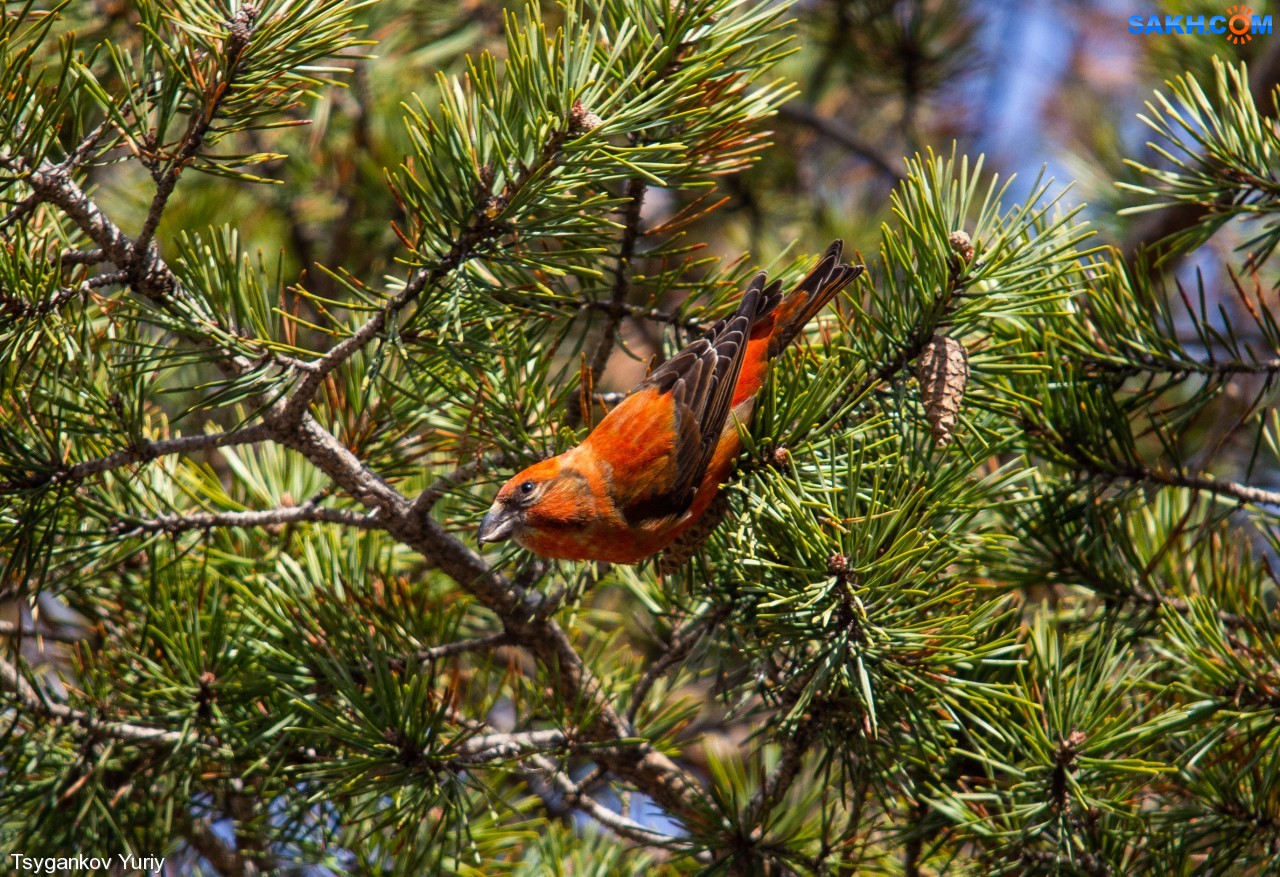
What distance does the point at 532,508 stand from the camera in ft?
6.78

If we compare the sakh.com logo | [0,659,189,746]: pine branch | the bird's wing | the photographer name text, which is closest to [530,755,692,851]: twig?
the bird's wing

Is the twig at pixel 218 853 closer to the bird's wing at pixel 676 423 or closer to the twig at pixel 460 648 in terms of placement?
the twig at pixel 460 648

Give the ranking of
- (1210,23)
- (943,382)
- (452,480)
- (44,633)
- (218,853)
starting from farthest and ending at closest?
(1210,23)
(44,633)
(218,853)
(452,480)
(943,382)

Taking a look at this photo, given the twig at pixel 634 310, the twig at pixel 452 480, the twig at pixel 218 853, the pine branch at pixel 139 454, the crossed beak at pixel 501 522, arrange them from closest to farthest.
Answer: the pine branch at pixel 139 454, the twig at pixel 452 480, the crossed beak at pixel 501 522, the twig at pixel 634 310, the twig at pixel 218 853

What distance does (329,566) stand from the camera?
2.36m

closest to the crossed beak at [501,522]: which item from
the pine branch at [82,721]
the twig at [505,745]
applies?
the twig at [505,745]

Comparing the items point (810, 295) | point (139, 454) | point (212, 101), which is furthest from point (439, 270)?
point (810, 295)

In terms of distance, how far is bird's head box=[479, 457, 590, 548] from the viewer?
80.7 inches

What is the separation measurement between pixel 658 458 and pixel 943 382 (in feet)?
2.36

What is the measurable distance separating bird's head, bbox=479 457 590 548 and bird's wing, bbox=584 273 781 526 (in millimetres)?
211

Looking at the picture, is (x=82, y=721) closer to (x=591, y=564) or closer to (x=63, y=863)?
(x=63, y=863)

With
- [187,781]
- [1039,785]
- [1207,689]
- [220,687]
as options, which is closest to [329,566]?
[220,687]

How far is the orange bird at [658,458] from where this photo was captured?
2.08 meters

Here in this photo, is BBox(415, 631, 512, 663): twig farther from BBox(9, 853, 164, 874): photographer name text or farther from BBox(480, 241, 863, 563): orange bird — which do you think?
BBox(9, 853, 164, 874): photographer name text
